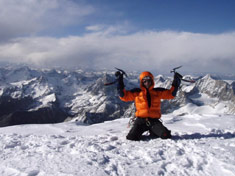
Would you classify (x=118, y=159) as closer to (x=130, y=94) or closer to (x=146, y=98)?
(x=146, y=98)

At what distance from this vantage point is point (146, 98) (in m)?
7.48

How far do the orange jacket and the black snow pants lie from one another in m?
0.22

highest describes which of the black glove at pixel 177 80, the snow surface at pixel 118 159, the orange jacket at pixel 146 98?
the black glove at pixel 177 80

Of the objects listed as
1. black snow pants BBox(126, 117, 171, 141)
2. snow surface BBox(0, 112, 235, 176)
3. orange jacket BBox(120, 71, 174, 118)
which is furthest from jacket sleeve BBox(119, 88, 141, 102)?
snow surface BBox(0, 112, 235, 176)

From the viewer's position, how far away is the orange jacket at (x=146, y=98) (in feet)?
24.6

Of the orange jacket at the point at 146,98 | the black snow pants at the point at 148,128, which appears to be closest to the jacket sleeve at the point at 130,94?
the orange jacket at the point at 146,98

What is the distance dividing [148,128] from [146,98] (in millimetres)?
1178

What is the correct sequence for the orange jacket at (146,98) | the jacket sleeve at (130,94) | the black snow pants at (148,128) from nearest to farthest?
the black snow pants at (148,128), the orange jacket at (146,98), the jacket sleeve at (130,94)

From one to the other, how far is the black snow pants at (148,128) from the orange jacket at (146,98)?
0.22 metres

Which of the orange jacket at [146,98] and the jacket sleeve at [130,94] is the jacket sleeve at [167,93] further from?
the jacket sleeve at [130,94]

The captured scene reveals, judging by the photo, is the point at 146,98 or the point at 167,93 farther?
the point at 167,93

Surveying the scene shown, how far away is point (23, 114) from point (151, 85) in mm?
217535

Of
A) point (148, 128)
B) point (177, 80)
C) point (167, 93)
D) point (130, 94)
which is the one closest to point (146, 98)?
point (130, 94)

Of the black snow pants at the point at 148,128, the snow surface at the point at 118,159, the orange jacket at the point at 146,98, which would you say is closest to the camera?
the snow surface at the point at 118,159
